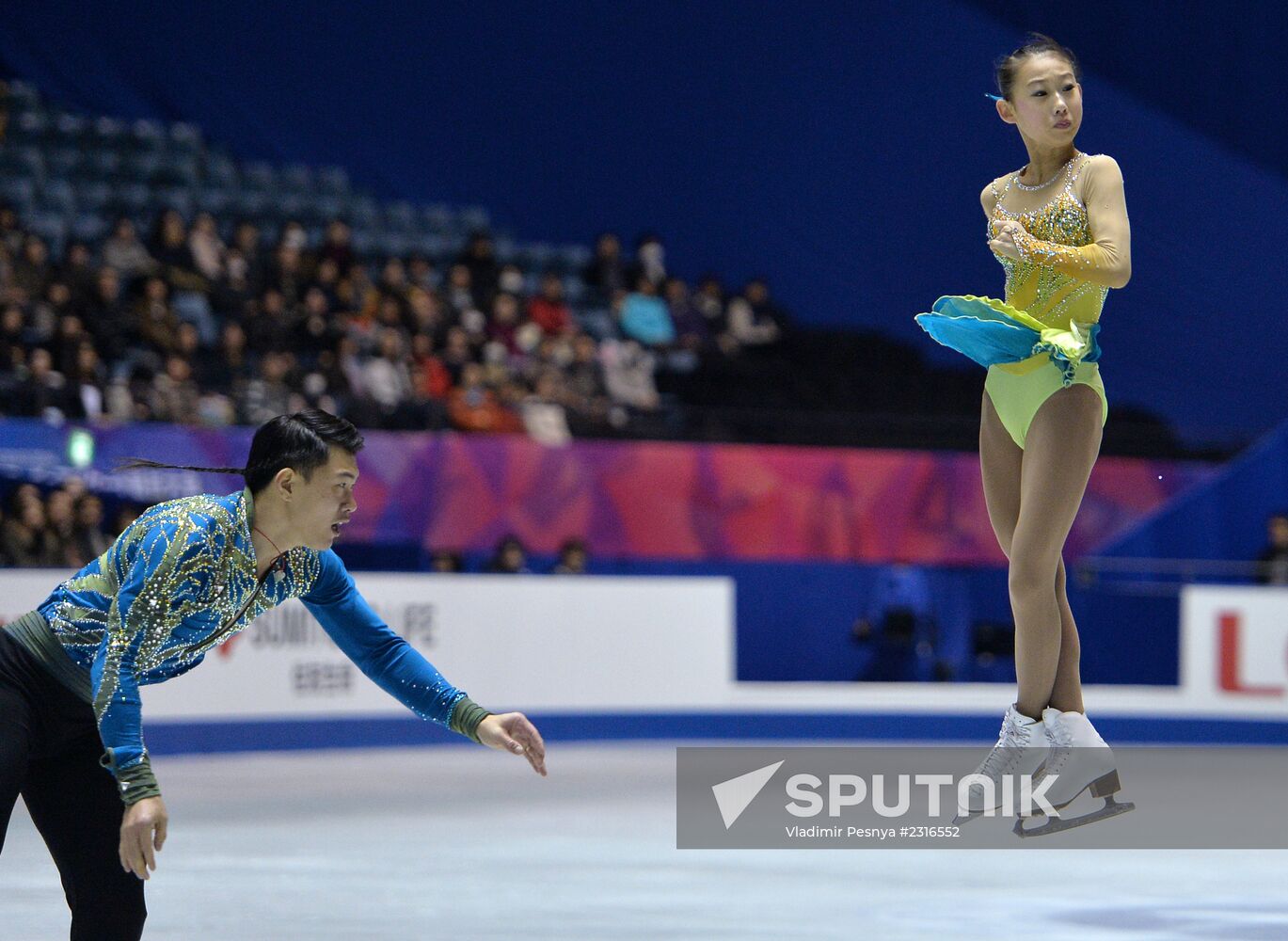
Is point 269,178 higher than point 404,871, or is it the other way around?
point 269,178

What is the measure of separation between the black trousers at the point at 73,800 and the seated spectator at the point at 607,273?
1086 centimetres

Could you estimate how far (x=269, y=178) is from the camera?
14.1 meters

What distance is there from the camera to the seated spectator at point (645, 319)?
13531 mm

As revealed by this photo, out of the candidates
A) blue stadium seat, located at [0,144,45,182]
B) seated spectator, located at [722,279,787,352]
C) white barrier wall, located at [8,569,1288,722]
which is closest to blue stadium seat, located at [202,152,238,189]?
blue stadium seat, located at [0,144,45,182]

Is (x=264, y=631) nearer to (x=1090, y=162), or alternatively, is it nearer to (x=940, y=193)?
(x=1090, y=162)

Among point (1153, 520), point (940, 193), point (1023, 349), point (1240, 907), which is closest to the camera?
point (1023, 349)

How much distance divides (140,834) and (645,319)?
1076 cm

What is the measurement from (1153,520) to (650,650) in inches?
163

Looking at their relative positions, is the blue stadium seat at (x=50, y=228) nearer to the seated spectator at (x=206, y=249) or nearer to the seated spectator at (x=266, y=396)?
the seated spectator at (x=206, y=249)

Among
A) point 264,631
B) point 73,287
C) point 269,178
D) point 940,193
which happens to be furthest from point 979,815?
point 940,193

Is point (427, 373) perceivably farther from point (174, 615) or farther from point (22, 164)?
point (174, 615)

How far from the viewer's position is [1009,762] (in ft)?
11.5

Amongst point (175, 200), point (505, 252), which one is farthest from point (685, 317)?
point (175, 200)

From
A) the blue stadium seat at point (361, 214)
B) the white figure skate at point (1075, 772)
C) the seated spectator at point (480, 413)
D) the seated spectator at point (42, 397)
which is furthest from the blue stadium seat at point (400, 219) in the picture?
the white figure skate at point (1075, 772)
